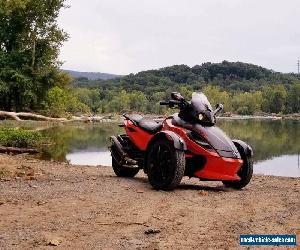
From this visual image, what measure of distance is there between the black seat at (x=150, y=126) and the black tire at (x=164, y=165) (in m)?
0.95

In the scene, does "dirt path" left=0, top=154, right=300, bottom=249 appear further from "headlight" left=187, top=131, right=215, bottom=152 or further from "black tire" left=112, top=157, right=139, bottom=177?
"black tire" left=112, top=157, right=139, bottom=177

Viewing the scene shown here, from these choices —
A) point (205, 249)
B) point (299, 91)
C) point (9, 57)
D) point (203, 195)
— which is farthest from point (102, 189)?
point (299, 91)

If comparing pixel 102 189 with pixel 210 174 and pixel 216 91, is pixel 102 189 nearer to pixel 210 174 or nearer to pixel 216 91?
pixel 210 174

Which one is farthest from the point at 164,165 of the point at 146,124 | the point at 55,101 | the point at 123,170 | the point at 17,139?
the point at 55,101

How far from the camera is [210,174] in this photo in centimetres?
862

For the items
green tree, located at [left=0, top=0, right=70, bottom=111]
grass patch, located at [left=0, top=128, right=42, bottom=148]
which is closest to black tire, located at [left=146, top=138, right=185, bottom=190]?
grass patch, located at [left=0, top=128, right=42, bottom=148]

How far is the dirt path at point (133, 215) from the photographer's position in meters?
5.10

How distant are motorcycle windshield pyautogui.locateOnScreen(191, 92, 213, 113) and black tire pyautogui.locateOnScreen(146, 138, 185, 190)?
934mm

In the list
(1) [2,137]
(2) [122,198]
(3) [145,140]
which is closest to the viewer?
(2) [122,198]

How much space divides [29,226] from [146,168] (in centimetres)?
379

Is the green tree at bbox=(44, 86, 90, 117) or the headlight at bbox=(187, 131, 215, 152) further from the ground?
the green tree at bbox=(44, 86, 90, 117)

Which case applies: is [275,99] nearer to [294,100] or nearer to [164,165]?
[294,100]

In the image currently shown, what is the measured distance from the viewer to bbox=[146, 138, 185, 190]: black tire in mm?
8344

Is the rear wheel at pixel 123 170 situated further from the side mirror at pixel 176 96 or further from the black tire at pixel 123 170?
the side mirror at pixel 176 96
